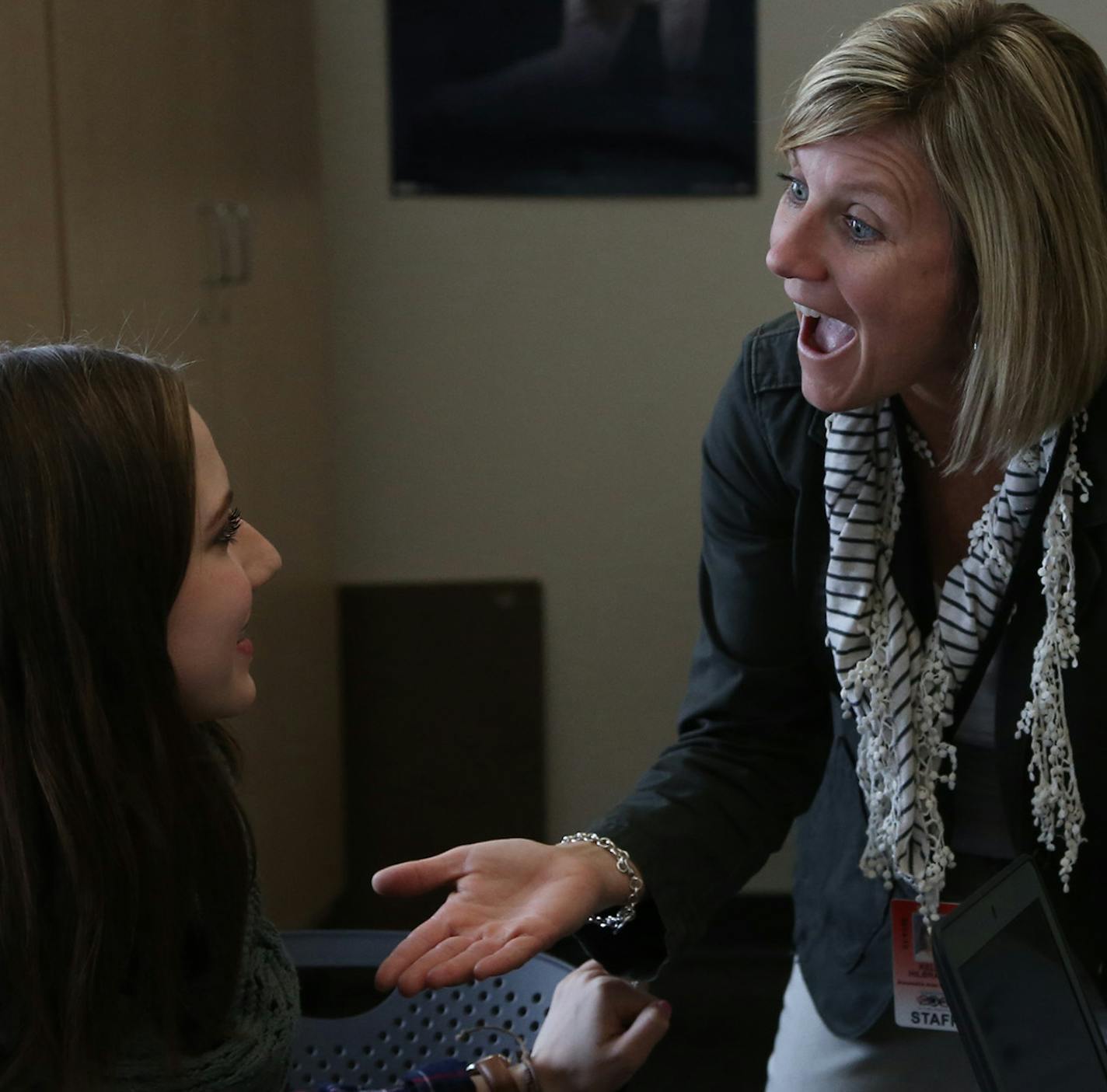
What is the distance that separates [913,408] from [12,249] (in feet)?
3.30

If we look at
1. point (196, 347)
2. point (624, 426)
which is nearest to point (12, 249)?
point (196, 347)

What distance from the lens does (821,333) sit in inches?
51.9

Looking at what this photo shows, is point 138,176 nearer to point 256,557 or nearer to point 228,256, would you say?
point 228,256

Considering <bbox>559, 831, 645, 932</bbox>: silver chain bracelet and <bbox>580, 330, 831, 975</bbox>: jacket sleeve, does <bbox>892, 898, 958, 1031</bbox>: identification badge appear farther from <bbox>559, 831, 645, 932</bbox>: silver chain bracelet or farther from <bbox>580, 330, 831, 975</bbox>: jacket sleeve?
<bbox>559, 831, 645, 932</bbox>: silver chain bracelet

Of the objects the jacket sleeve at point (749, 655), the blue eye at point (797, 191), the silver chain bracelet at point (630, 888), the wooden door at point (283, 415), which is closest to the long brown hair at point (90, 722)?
the silver chain bracelet at point (630, 888)

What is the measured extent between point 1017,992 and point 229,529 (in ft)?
2.20

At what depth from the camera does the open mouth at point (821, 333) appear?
1281 mm

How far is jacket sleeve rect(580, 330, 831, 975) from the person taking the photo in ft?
4.62

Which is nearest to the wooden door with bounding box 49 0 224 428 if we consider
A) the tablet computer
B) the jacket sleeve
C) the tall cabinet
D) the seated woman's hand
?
the tall cabinet

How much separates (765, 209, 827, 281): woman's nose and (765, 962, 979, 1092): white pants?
67 centimetres

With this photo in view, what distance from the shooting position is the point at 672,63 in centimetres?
303

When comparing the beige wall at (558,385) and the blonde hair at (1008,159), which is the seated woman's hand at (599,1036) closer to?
the blonde hair at (1008,159)

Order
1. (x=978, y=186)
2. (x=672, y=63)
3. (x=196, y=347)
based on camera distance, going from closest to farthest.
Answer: (x=978, y=186), (x=196, y=347), (x=672, y=63)

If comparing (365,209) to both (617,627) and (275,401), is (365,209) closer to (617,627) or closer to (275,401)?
(275,401)
